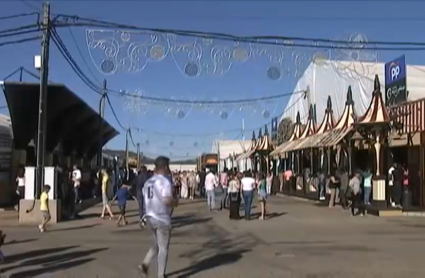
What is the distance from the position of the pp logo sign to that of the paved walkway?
1041 centimetres

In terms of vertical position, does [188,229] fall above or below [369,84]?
below

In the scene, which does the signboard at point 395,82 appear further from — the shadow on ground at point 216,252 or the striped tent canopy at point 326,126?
the shadow on ground at point 216,252

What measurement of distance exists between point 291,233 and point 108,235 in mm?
4680

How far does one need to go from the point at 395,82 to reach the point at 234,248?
19.5 metres

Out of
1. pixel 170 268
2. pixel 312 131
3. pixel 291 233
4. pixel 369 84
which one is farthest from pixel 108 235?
pixel 369 84

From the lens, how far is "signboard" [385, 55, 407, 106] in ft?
102

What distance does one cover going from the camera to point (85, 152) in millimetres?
42750

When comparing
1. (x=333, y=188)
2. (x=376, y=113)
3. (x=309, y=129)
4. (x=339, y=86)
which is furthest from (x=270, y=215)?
(x=339, y=86)

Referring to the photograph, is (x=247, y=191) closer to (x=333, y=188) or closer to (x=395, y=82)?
(x=333, y=188)

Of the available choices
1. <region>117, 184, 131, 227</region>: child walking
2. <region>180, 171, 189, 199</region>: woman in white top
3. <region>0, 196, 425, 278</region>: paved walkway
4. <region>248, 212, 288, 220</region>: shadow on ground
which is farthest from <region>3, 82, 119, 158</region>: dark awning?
<region>248, 212, 288, 220</region>: shadow on ground

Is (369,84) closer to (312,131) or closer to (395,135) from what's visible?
(312,131)

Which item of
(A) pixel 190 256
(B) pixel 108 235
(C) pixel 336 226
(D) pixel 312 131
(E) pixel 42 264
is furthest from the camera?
(D) pixel 312 131

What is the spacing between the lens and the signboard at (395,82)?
3106cm

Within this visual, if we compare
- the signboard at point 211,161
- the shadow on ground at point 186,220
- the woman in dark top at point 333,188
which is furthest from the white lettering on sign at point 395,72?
the signboard at point 211,161
